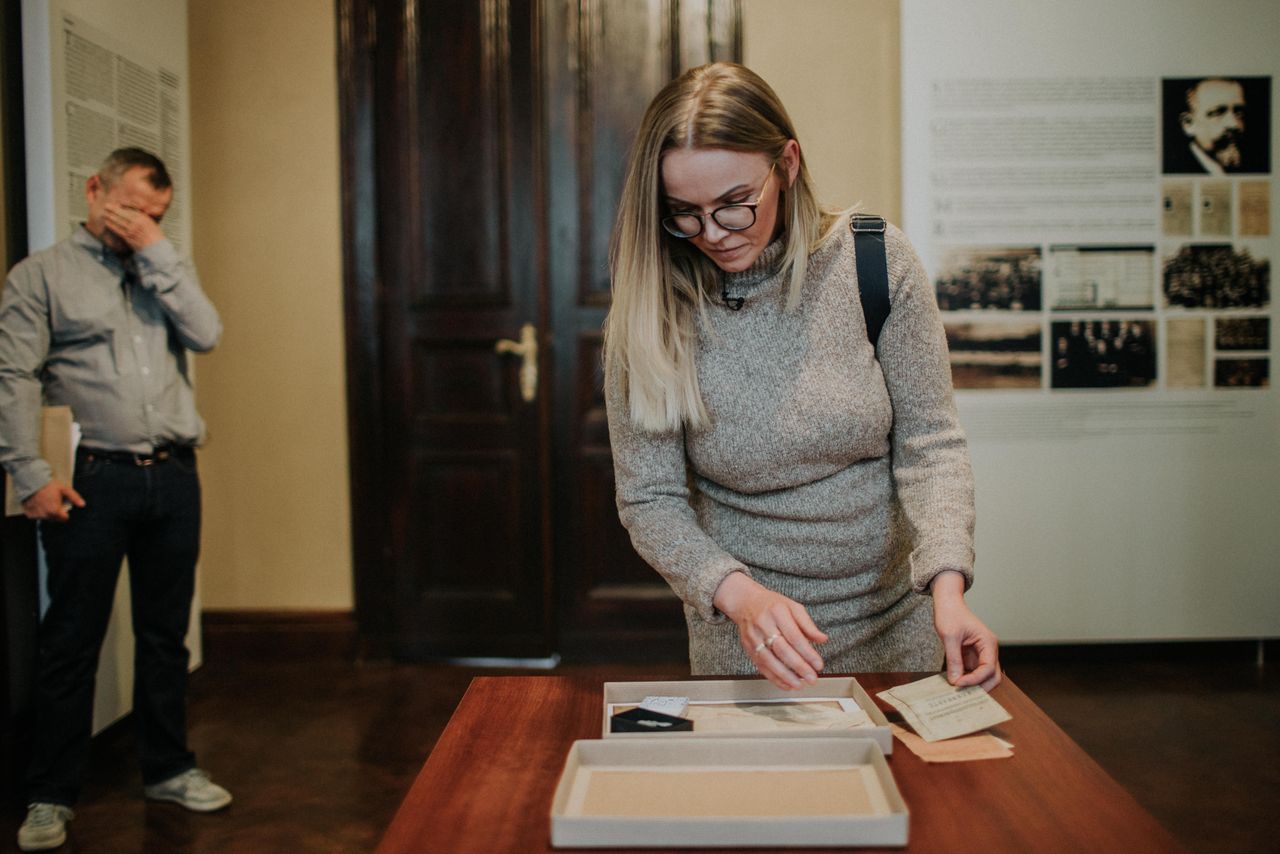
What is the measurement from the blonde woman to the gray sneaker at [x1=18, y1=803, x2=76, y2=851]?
2.00 meters

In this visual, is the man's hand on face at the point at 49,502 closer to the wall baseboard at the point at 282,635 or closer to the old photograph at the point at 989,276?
the wall baseboard at the point at 282,635

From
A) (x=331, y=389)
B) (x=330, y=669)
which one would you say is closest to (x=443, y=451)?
(x=331, y=389)

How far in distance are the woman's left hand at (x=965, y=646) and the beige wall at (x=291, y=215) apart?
307 cm

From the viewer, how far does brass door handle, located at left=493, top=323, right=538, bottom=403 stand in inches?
164

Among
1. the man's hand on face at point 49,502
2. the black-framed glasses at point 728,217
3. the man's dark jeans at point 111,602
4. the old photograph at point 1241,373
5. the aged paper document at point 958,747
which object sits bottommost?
the man's dark jeans at point 111,602

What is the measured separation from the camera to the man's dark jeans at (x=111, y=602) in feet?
9.03

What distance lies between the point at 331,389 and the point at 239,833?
1944 millimetres

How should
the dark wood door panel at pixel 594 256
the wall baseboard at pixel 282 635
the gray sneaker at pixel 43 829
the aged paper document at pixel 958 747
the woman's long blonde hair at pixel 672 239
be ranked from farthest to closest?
the wall baseboard at pixel 282 635, the dark wood door panel at pixel 594 256, the gray sneaker at pixel 43 829, the woman's long blonde hair at pixel 672 239, the aged paper document at pixel 958 747

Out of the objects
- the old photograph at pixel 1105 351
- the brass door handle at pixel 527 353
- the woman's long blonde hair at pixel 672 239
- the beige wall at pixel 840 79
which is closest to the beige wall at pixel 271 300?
the brass door handle at pixel 527 353

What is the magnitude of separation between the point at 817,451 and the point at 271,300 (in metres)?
3.33

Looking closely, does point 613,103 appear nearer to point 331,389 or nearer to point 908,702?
point 331,389

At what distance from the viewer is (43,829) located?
2.64 metres

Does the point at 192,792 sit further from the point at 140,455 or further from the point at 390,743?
the point at 140,455

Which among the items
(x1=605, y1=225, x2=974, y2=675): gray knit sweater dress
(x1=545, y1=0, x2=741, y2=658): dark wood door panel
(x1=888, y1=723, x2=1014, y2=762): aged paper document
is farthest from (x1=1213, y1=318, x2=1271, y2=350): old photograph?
(x1=888, y1=723, x2=1014, y2=762): aged paper document
